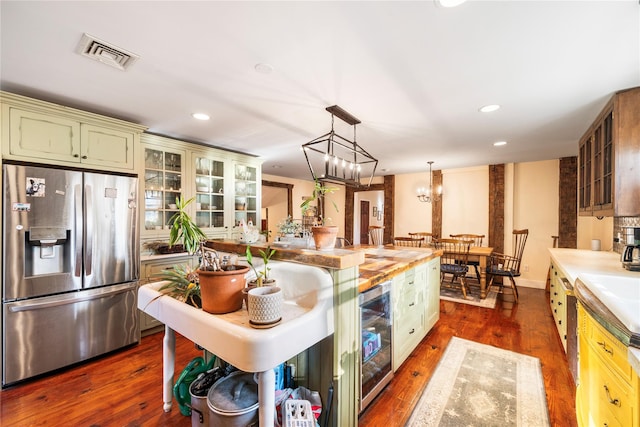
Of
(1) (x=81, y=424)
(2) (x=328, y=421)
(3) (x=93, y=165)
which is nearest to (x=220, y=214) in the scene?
(3) (x=93, y=165)

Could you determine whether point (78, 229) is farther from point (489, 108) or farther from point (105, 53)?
point (489, 108)

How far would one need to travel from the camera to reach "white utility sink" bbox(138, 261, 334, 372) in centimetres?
99

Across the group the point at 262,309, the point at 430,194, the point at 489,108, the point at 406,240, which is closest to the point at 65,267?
the point at 262,309

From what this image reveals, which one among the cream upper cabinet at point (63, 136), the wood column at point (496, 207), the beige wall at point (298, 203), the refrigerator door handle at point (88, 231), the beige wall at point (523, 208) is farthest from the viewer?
the beige wall at point (298, 203)

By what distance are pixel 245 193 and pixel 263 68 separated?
8.65ft

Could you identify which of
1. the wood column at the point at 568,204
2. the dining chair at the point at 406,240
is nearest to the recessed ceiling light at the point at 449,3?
the dining chair at the point at 406,240

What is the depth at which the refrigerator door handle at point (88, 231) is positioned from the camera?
2357 mm

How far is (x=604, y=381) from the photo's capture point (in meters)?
1.20

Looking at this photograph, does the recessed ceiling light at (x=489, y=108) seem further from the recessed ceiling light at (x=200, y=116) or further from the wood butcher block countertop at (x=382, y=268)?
the recessed ceiling light at (x=200, y=116)

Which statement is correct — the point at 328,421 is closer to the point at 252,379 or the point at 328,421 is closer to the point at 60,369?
the point at 252,379

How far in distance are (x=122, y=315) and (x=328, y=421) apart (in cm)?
230

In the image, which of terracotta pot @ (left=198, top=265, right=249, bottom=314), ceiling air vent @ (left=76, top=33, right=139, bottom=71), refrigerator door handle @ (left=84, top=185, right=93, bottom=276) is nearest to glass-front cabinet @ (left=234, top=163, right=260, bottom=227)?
refrigerator door handle @ (left=84, top=185, right=93, bottom=276)

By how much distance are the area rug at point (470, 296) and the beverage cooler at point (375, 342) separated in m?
2.54

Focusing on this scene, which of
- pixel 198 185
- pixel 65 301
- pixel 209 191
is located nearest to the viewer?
pixel 65 301
